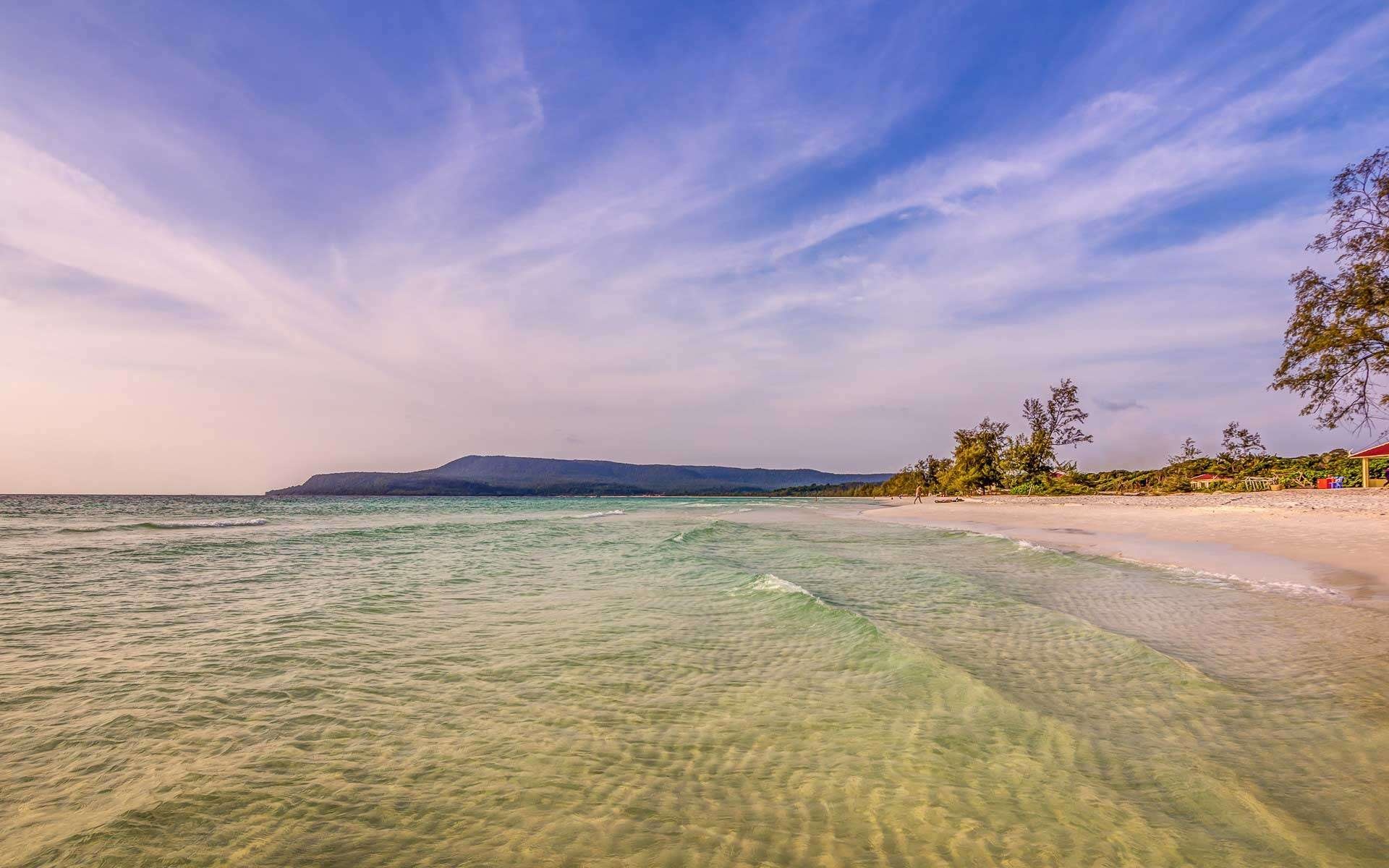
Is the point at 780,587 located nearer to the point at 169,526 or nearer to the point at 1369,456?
the point at 169,526

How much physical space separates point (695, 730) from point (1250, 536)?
73.2ft

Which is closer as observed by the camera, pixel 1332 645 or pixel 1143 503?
pixel 1332 645

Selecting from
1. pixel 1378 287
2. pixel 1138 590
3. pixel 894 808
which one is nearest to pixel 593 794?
pixel 894 808

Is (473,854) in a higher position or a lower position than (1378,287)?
lower

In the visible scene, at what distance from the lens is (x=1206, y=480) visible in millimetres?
52125

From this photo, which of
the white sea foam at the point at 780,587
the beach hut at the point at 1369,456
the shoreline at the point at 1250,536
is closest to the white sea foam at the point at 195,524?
the white sea foam at the point at 780,587

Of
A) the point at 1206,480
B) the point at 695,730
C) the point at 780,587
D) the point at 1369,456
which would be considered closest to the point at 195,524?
the point at 780,587

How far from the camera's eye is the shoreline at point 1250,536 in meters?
11.6

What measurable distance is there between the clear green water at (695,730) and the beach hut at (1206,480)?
49644 millimetres

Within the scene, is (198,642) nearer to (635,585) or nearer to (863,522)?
(635,585)

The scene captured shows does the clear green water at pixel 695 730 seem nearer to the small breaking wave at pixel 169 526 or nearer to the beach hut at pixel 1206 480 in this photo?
the small breaking wave at pixel 169 526

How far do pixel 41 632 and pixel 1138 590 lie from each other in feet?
57.2

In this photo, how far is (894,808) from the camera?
152 inches

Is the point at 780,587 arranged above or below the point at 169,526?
below
